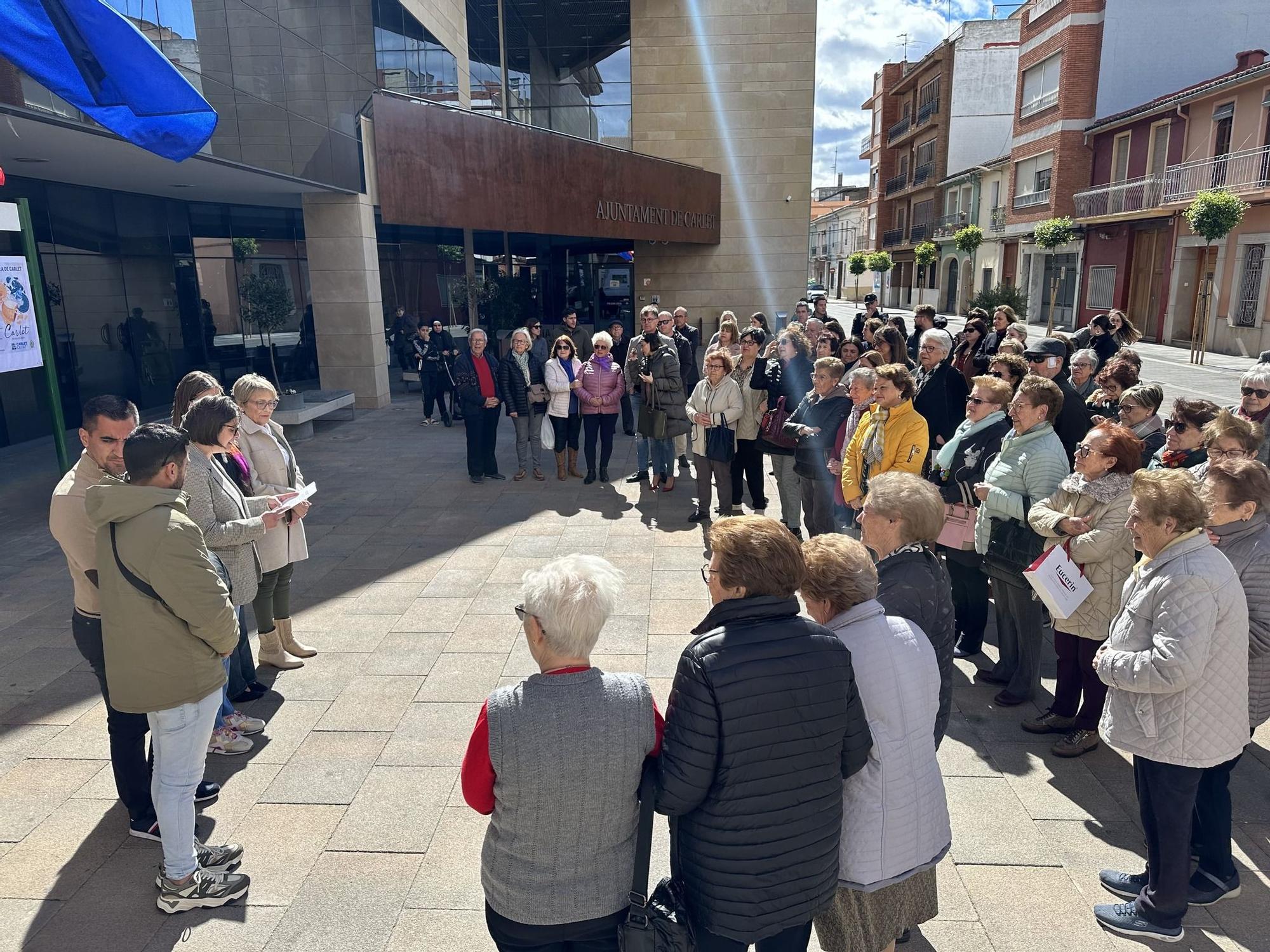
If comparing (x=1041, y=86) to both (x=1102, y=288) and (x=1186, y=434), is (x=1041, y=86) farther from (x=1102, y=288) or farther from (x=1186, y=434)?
(x=1186, y=434)

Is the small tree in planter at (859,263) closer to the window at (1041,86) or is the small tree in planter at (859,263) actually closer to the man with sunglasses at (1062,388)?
the window at (1041,86)

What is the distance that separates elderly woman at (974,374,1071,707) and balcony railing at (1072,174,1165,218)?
1121 inches

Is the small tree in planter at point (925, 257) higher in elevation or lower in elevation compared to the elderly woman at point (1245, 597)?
higher

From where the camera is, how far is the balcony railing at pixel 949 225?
43.8m

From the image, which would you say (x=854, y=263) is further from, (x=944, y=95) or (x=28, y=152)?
(x=28, y=152)

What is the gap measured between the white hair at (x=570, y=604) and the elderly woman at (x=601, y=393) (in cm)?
749

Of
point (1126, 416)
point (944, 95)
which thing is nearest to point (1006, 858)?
point (1126, 416)

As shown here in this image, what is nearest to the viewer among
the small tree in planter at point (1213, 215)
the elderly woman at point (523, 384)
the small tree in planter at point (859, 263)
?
the elderly woman at point (523, 384)

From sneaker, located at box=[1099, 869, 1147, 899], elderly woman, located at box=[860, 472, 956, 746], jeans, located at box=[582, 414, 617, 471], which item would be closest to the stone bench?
jeans, located at box=[582, 414, 617, 471]

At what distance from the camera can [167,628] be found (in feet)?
10.00

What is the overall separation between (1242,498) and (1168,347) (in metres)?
28.0

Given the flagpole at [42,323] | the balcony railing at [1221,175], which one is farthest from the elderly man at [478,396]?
the balcony railing at [1221,175]

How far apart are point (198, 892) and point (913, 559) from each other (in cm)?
298

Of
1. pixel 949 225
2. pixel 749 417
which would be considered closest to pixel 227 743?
pixel 749 417
